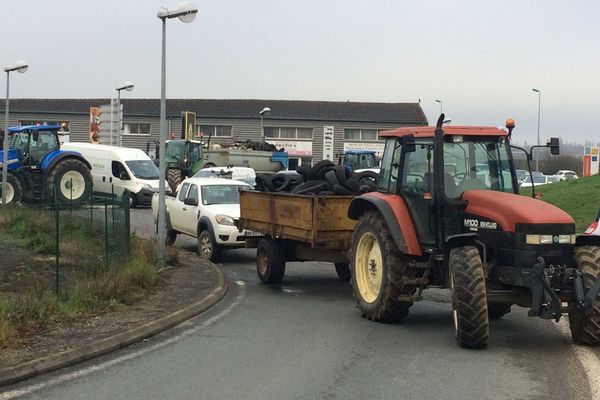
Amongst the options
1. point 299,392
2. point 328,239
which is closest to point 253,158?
point 328,239

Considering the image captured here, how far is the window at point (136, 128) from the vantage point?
63.0 m

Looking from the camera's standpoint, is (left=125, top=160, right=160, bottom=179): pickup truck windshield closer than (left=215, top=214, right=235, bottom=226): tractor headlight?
No

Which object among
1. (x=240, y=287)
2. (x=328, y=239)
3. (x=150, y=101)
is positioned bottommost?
(x=240, y=287)

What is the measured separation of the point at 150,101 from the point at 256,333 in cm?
5847

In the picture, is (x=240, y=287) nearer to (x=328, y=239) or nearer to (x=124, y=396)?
(x=328, y=239)

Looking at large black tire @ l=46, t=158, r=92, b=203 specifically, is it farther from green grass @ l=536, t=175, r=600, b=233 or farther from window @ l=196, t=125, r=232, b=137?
window @ l=196, t=125, r=232, b=137

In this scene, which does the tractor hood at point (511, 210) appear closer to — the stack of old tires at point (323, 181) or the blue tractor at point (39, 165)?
the stack of old tires at point (323, 181)

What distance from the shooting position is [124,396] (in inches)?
249

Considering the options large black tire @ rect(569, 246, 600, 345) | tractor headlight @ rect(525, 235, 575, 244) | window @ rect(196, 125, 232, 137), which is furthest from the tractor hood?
window @ rect(196, 125, 232, 137)

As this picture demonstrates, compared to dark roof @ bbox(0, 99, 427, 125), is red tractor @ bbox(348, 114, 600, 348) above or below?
below

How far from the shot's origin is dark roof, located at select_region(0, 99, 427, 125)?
2448 inches

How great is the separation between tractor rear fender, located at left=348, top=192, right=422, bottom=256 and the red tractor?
0.05ft

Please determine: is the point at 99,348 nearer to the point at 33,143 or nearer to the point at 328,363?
the point at 328,363

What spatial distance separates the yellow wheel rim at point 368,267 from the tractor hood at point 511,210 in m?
1.63
